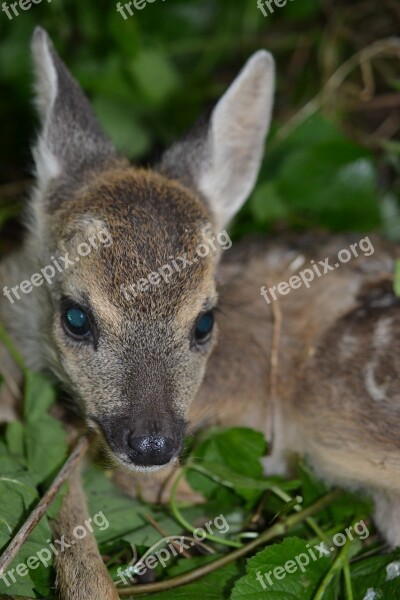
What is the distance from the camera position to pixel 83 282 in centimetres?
338

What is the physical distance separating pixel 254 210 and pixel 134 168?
121cm

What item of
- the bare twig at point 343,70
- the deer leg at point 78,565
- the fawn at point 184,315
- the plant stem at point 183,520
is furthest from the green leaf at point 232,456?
the bare twig at point 343,70

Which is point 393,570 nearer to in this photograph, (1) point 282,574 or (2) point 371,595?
(2) point 371,595

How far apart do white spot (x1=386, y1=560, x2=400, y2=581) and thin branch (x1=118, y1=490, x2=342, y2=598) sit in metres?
0.47

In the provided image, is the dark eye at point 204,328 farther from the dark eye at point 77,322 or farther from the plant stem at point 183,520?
the plant stem at point 183,520

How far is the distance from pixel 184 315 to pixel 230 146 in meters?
1.27

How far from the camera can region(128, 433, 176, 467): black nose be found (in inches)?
123

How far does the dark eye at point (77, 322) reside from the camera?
343 cm

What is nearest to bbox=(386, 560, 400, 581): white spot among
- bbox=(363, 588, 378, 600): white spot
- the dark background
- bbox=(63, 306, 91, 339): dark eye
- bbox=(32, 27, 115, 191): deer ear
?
bbox=(363, 588, 378, 600): white spot

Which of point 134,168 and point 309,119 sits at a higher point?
point 134,168

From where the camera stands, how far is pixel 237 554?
3.71m

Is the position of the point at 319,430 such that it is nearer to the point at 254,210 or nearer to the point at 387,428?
the point at 387,428

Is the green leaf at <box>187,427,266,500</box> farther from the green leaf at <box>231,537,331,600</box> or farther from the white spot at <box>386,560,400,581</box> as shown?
the white spot at <box>386,560,400,581</box>

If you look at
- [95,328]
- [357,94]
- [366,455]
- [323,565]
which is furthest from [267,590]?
[357,94]
